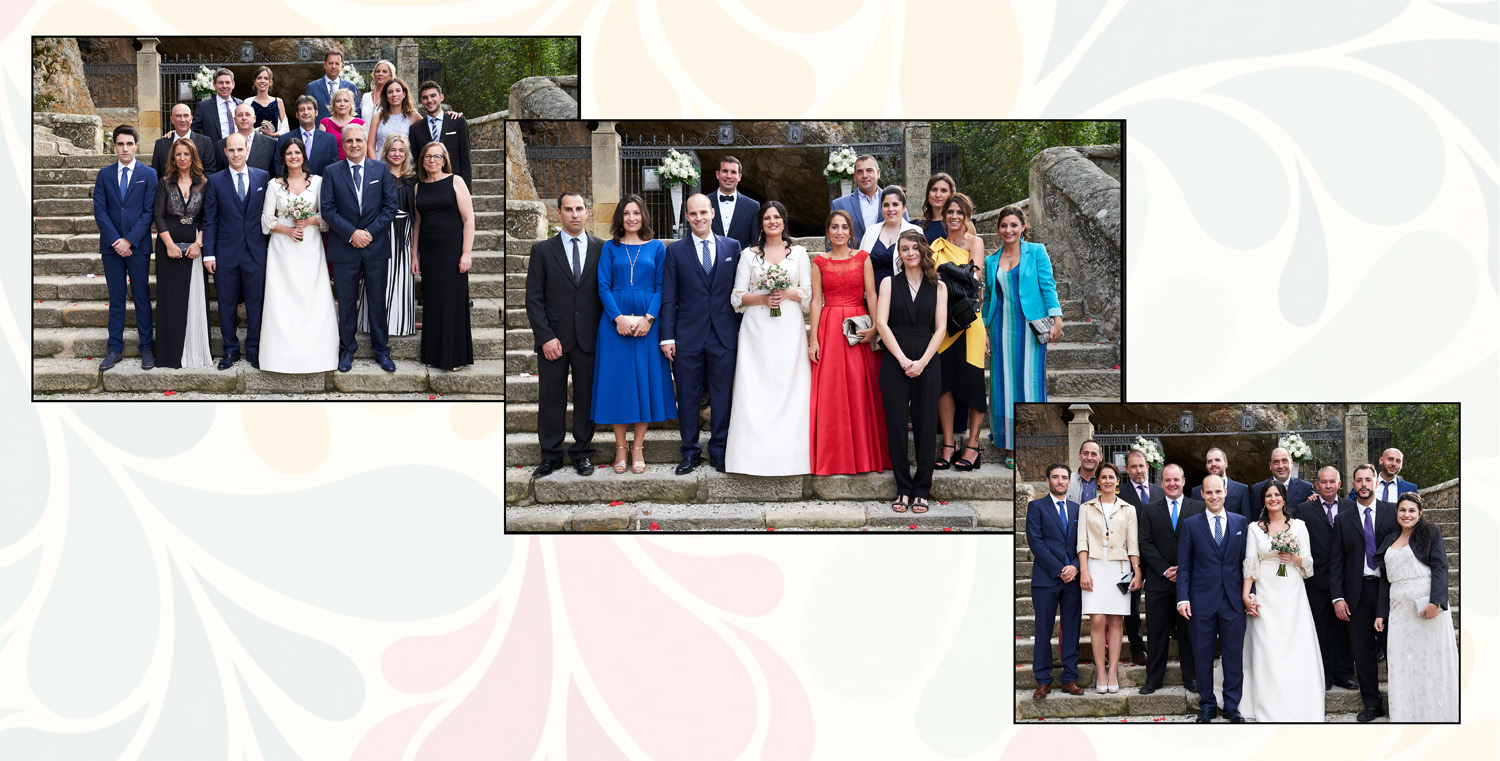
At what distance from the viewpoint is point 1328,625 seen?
6.27m

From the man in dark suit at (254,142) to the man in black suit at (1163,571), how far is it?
5.70 m

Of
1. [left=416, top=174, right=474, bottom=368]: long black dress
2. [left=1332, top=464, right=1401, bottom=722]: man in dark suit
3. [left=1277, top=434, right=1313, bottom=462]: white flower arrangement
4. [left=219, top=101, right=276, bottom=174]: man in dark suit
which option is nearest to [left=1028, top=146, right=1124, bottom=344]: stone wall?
[left=1277, top=434, right=1313, bottom=462]: white flower arrangement

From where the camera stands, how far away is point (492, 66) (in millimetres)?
8828

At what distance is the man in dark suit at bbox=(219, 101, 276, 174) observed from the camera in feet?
25.8

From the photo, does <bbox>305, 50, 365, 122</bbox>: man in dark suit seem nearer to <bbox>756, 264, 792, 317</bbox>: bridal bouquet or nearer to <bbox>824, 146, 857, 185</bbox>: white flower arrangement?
<bbox>824, 146, 857, 185</bbox>: white flower arrangement

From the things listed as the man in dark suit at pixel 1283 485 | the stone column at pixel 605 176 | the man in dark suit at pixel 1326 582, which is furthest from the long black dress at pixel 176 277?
the man in dark suit at pixel 1326 582

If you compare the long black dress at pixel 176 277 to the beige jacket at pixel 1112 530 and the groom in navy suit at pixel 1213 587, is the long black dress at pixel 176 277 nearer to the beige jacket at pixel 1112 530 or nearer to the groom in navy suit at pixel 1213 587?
the beige jacket at pixel 1112 530

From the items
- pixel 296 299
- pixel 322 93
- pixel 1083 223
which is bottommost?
pixel 296 299

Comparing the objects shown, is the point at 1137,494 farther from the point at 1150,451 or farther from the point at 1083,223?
the point at 1083,223

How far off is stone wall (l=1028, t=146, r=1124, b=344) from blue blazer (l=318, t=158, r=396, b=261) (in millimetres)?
4536

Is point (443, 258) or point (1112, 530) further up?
point (443, 258)

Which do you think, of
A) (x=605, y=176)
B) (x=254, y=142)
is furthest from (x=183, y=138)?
(x=605, y=176)

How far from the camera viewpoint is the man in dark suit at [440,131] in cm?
755

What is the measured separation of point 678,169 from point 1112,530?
3.60 metres
